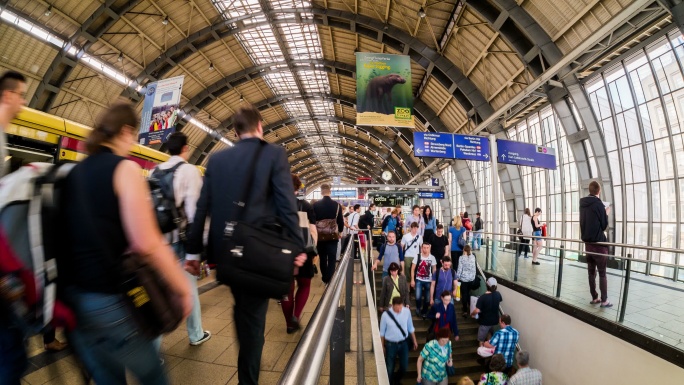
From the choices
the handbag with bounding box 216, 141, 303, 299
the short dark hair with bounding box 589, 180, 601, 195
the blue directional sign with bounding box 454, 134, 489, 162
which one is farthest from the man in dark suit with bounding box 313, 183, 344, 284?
the blue directional sign with bounding box 454, 134, 489, 162

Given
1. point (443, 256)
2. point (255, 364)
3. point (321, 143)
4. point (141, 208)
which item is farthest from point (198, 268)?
point (321, 143)

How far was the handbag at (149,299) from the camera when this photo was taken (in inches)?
43.4

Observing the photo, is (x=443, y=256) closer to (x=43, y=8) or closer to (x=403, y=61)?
(x=403, y=61)

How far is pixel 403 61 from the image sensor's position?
1185 centimetres

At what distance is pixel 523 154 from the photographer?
1141 cm

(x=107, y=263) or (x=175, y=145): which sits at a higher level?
(x=175, y=145)

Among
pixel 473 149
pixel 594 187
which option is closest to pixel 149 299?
pixel 594 187

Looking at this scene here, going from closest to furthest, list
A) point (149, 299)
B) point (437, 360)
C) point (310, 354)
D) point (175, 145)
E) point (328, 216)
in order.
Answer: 1. point (310, 354)
2. point (149, 299)
3. point (175, 145)
4. point (328, 216)
5. point (437, 360)

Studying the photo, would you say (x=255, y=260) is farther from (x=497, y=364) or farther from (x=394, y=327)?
(x=497, y=364)

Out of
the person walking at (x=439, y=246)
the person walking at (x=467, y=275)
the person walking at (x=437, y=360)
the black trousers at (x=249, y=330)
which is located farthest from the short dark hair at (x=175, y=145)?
the person walking at (x=467, y=275)

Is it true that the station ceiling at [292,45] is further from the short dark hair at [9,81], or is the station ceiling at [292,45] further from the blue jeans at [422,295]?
the short dark hair at [9,81]

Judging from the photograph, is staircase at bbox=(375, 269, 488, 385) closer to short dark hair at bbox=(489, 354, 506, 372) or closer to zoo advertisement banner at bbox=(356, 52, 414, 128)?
short dark hair at bbox=(489, 354, 506, 372)

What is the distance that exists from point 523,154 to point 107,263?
499 inches

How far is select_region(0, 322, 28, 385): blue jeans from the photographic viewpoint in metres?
Result: 1.24
